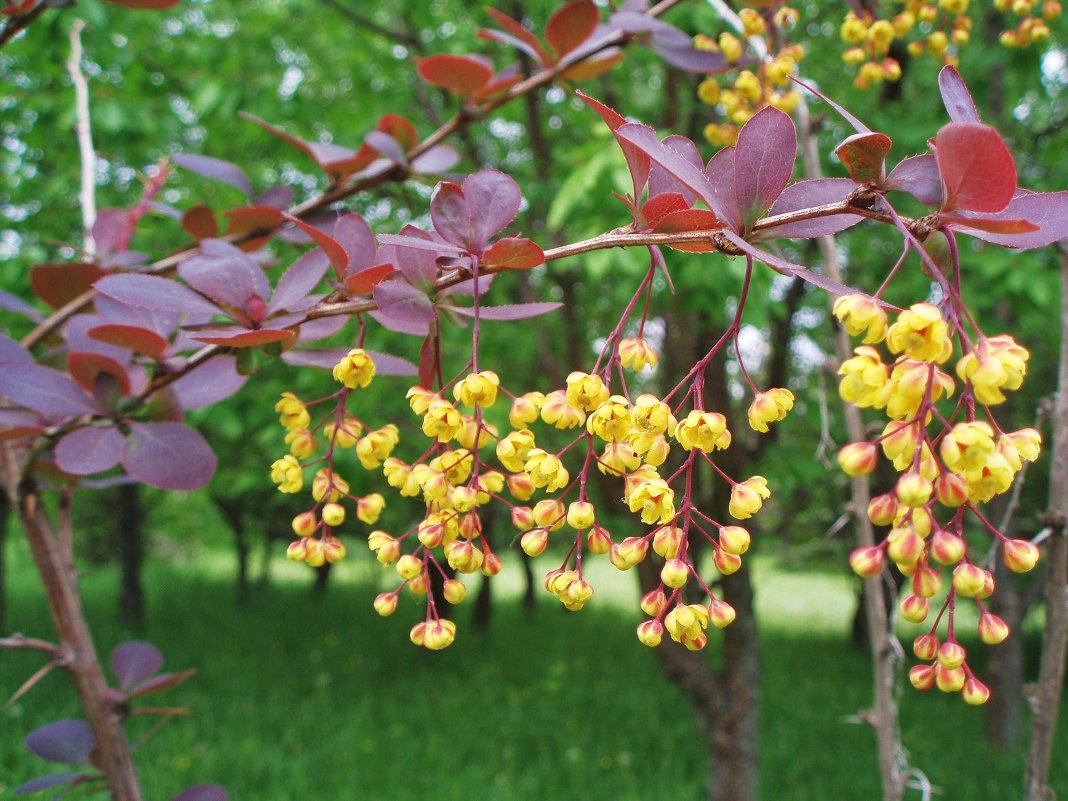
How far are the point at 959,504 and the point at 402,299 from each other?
1.36 ft

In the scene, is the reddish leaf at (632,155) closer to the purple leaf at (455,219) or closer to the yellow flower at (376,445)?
the purple leaf at (455,219)

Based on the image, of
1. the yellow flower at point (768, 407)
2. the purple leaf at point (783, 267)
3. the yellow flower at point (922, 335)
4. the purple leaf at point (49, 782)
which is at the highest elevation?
the purple leaf at point (783, 267)

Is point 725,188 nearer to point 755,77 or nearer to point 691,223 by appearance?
point 691,223

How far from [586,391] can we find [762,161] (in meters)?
0.20

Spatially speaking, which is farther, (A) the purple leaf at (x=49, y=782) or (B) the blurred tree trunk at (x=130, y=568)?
(B) the blurred tree trunk at (x=130, y=568)

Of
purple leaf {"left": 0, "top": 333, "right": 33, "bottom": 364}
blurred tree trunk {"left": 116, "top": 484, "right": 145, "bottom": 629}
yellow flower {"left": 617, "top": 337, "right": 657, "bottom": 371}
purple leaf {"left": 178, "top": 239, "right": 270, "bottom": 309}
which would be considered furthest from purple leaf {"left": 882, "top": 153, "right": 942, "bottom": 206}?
blurred tree trunk {"left": 116, "top": 484, "right": 145, "bottom": 629}

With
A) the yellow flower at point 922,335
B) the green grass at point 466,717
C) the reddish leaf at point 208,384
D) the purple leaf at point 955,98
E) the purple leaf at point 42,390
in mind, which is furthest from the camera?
the green grass at point 466,717

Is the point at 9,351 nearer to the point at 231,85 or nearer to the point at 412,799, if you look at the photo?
the point at 231,85

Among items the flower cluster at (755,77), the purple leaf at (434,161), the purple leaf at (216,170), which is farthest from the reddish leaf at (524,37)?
the purple leaf at (216,170)

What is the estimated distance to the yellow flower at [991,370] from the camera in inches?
17.6

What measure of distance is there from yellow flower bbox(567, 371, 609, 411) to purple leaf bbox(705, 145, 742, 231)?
0.14 meters

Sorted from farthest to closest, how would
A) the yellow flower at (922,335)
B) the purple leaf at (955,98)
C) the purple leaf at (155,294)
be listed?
the purple leaf at (155,294) < the purple leaf at (955,98) < the yellow flower at (922,335)

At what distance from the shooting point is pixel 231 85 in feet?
10.4

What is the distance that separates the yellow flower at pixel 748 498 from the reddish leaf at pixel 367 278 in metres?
0.32
